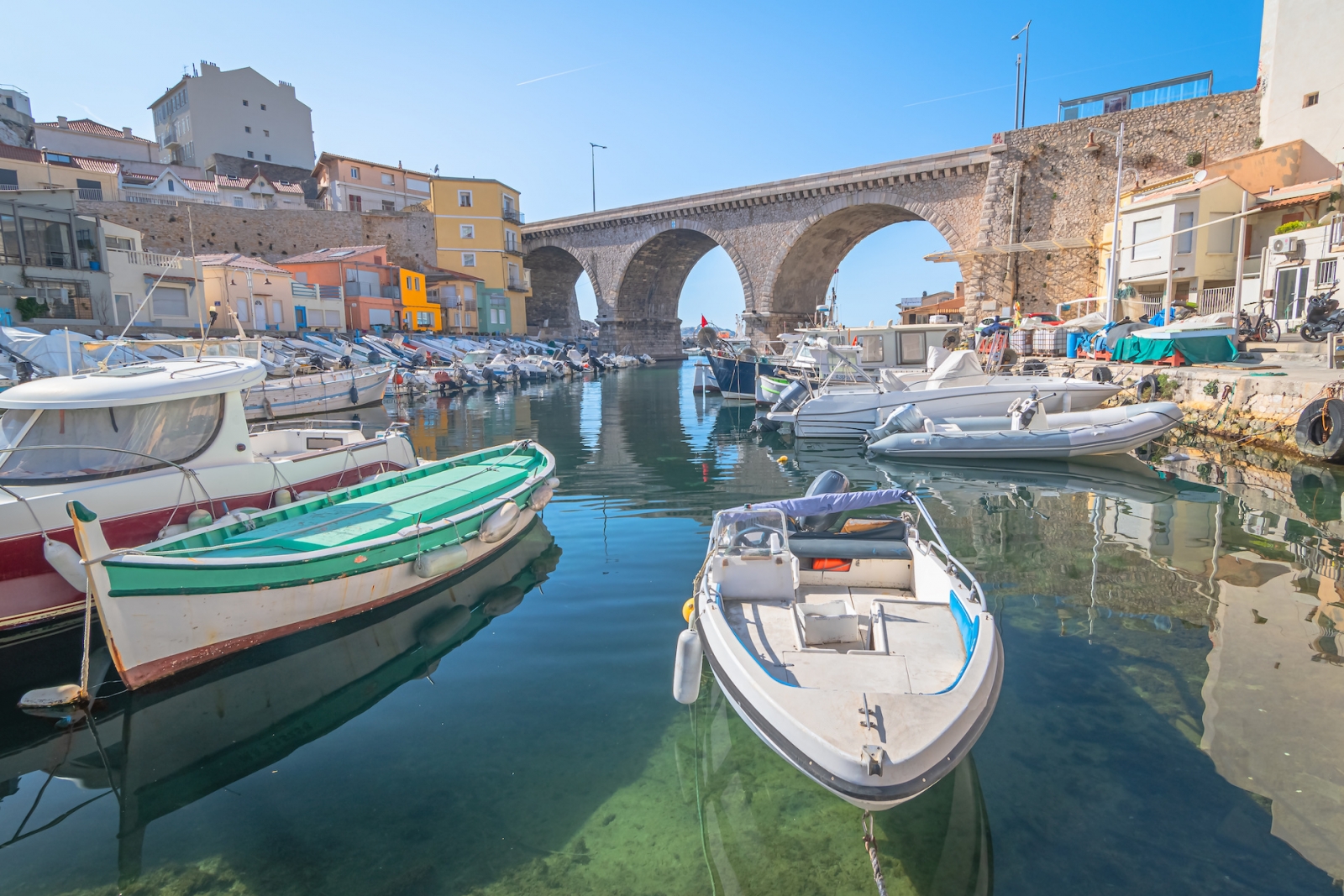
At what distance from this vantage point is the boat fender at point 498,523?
6.62 metres

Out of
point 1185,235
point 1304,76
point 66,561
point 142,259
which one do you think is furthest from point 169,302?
point 1304,76

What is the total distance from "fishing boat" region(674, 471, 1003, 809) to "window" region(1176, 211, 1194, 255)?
20.9 meters

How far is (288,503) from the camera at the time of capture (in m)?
6.81

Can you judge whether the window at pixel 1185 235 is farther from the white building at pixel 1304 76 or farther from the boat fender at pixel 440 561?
the boat fender at pixel 440 561

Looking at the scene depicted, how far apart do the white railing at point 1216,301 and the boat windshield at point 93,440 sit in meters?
23.7

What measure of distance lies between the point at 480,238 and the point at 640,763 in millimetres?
42414

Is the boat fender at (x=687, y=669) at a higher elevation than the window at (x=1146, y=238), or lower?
lower

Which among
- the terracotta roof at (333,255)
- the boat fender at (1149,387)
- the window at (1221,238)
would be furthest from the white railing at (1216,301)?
the terracotta roof at (333,255)

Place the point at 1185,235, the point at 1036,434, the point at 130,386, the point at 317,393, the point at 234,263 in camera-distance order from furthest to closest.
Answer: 1. the point at 234,263
2. the point at 1185,235
3. the point at 317,393
4. the point at 1036,434
5. the point at 130,386

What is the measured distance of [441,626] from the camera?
19.1ft

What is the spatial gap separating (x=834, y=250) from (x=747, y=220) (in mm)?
4903

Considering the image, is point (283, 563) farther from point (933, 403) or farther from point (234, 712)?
point (933, 403)

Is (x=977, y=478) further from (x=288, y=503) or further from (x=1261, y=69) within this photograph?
(x=1261, y=69)

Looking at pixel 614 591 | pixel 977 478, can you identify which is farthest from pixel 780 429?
pixel 614 591
